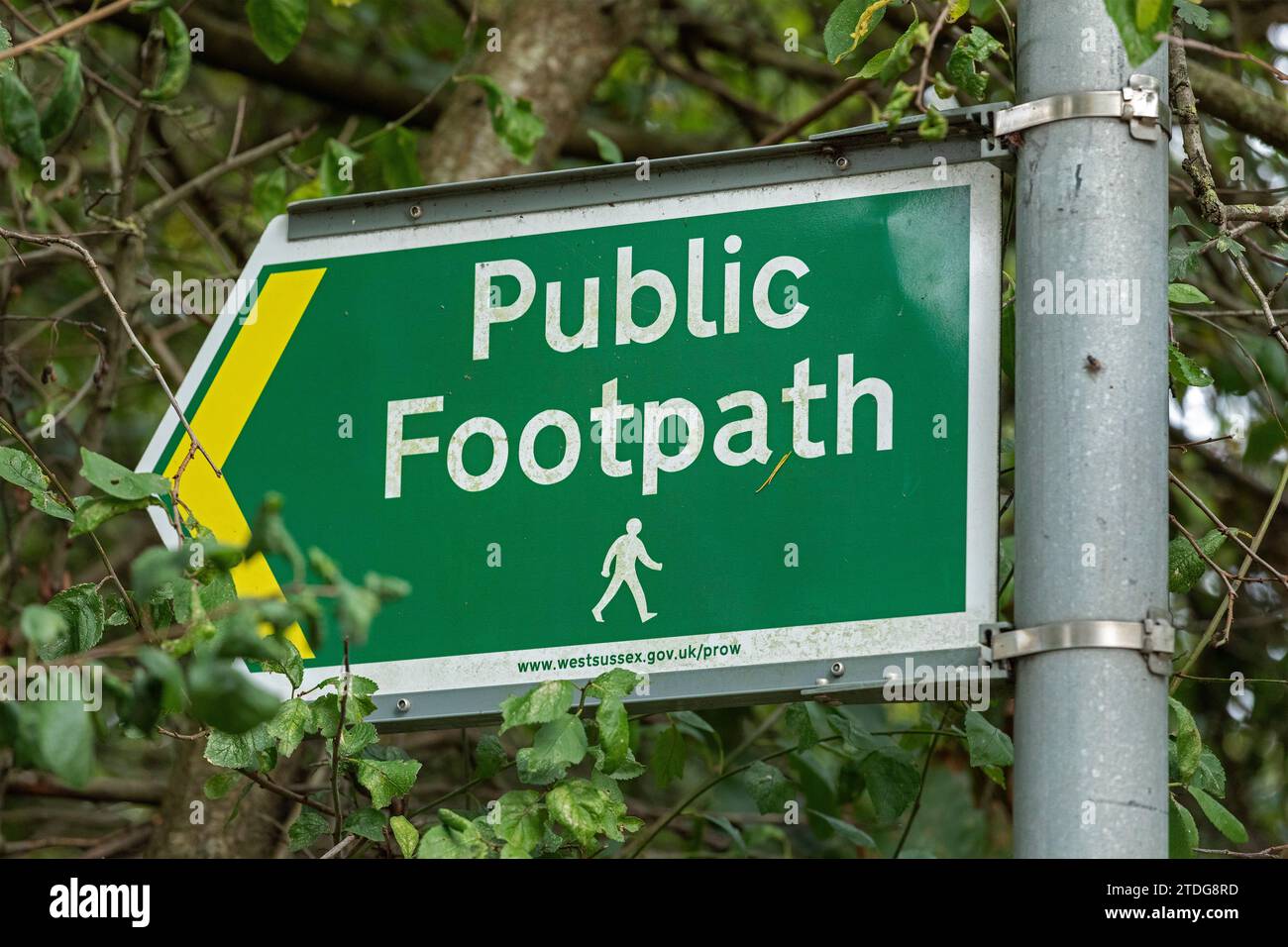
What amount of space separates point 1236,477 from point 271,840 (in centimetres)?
262

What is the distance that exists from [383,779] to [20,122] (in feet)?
3.15

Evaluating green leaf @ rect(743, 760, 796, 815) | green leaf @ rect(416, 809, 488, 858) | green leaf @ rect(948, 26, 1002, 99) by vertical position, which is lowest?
green leaf @ rect(416, 809, 488, 858)

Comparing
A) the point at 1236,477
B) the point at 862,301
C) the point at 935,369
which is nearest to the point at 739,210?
the point at 862,301

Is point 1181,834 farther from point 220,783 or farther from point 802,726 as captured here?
point 220,783

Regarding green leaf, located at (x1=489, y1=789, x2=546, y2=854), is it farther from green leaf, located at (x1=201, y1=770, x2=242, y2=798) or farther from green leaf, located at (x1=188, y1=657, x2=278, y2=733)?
green leaf, located at (x1=188, y1=657, x2=278, y2=733)

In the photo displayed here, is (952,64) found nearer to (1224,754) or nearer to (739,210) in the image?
(739,210)

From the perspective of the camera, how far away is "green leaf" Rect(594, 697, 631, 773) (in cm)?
187

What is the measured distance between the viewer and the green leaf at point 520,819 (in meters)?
2.01

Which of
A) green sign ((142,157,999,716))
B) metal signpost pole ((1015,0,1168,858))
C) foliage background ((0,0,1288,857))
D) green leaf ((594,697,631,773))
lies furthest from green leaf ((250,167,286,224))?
metal signpost pole ((1015,0,1168,858))

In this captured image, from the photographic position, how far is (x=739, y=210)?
204 cm

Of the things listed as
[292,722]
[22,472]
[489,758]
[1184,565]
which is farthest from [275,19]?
[1184,565]

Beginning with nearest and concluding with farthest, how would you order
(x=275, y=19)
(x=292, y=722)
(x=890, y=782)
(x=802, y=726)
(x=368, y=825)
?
(x=292, y=722) < (x=368, y=825) < (x=275, y=19) < (x=890, y=782) < (x=802, y=726)

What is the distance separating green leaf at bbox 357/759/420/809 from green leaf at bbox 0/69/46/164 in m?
0.90

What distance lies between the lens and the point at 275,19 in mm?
2512
